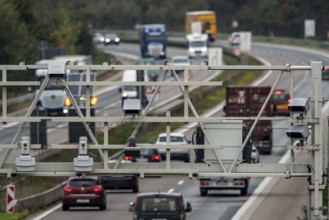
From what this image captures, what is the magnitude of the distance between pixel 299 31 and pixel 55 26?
5017 centimetres

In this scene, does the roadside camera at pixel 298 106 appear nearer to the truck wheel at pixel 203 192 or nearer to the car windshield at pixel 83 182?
the car windshield at pixel 83 182

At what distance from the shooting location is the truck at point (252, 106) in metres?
75.9

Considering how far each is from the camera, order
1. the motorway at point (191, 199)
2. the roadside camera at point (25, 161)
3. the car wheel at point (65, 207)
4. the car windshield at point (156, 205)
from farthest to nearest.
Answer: the car wheel at point (65, 207) < the motorway at point (191, 199) < the car windshield at point (156, 205) < the roadside camera at point (25, 161)

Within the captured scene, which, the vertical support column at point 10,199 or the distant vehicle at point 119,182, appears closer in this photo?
the vertical support column at point 10,199

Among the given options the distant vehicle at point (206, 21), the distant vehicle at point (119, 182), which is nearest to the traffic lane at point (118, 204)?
the distant vehicle at point (119, 182)

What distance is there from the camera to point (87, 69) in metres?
32.6

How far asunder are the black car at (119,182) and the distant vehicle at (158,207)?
18948mm

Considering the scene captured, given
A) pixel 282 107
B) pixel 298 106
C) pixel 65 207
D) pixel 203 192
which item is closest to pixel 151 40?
pixel 282 107

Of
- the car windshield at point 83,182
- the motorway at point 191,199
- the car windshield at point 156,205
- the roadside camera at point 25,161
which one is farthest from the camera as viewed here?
the car windshield at point 83,182

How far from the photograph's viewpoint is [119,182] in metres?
60.5

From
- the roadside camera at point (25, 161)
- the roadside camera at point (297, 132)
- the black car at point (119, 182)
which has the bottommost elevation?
the black car at point (119, 182)

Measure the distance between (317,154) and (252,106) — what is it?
4363 cm

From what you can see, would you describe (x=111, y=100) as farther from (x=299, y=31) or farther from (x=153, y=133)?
(x=299, y=31)

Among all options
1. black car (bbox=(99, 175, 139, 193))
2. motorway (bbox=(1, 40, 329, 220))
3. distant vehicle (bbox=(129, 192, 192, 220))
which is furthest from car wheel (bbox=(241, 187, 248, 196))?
distant vehicle (bbox=(129, 192, 192, 220))
